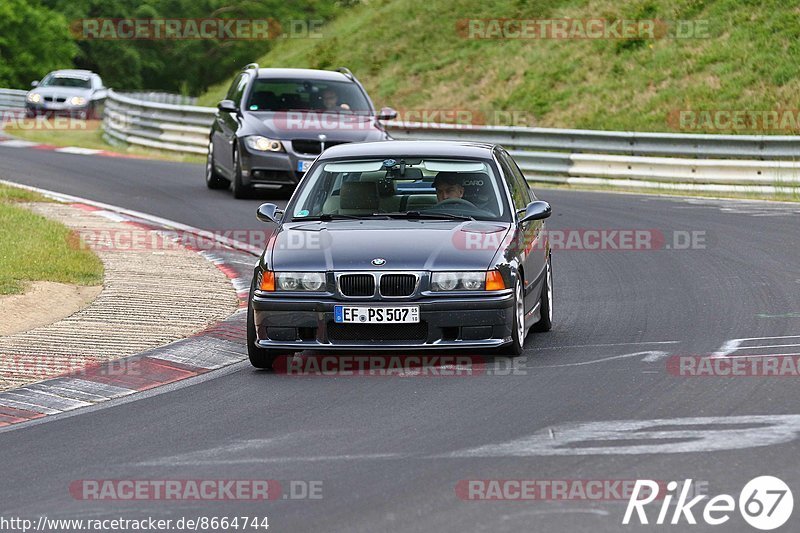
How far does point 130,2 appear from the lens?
74.0m

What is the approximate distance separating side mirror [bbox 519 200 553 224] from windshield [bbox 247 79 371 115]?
11.2 meters

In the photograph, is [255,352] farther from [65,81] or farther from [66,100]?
[65,81]

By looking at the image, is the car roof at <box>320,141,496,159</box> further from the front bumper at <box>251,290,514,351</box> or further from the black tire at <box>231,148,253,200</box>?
the black tire at <box>231,148,253,200</box>

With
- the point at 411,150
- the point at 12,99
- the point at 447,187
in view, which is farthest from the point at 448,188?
the point at 12,99

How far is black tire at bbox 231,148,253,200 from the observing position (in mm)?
21359

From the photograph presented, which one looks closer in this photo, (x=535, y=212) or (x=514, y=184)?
(x=535, y=212)

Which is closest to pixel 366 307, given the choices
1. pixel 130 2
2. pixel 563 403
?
pixel 563 403

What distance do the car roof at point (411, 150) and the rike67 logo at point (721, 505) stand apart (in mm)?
4946

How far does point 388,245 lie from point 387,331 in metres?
0.63

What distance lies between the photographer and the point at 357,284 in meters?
9.92
